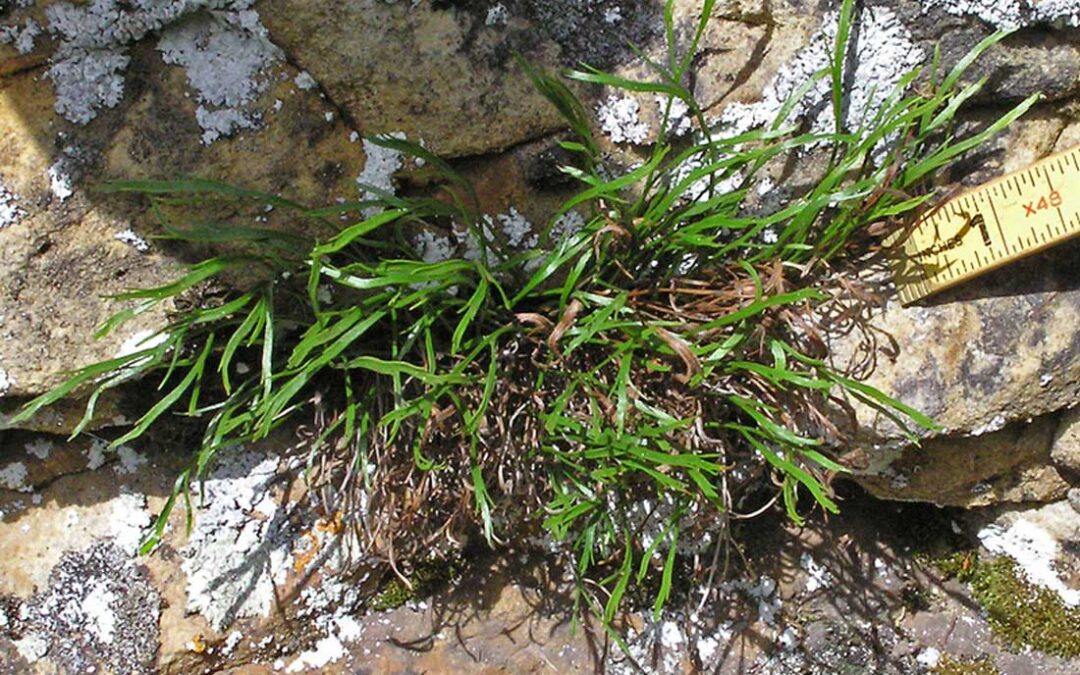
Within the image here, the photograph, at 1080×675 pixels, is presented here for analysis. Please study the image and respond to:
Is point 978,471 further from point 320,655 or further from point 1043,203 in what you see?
point 320,655

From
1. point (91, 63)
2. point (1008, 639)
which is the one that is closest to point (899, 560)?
point (1008, 639)

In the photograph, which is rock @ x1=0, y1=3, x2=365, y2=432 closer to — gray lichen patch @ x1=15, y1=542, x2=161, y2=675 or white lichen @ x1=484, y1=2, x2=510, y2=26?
white lichen @ x1=484, y1=2, x2=510, y2=26

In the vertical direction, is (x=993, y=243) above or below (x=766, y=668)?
above

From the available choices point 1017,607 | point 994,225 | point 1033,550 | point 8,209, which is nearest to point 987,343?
point 994,225

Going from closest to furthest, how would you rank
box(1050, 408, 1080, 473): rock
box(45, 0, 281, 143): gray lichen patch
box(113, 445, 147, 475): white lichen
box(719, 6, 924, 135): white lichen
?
1. box(45, 0, 281, 143): gray lichen patch
2. box(719, 6, 924, 135): white lichen
3. box(1050, 408, 1080, 473): rock
4. box(113, 445, 147, 475): white lichen

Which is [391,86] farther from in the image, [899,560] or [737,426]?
[899,560]

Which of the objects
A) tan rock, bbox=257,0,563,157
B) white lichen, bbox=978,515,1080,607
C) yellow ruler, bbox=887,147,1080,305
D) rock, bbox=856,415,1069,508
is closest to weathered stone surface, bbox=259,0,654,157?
tan rock, bbox=257,0,563,157
